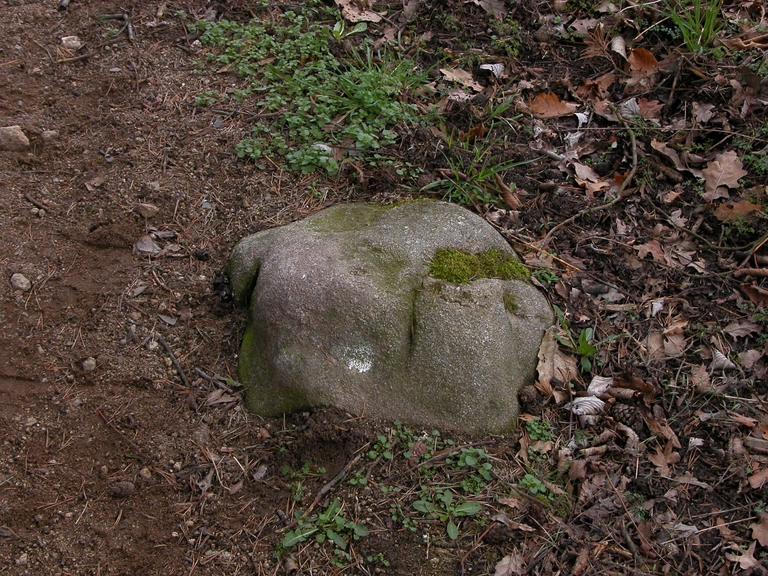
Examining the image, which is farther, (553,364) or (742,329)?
(742,329)

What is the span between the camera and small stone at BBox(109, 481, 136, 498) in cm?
235

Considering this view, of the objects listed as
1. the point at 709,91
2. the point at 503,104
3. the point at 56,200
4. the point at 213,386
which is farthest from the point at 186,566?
the point at 709,91

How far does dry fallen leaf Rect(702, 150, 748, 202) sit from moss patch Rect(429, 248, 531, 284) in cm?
116

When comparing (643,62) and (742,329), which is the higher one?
(643,62)

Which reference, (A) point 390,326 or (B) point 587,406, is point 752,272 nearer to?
(B) point 587,406

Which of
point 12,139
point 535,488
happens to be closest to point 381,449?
point 535,488

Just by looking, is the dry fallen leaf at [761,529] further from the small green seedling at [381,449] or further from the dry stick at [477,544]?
the small green seedling at [381,449]

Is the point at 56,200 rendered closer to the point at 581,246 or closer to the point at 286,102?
the point at 286,102

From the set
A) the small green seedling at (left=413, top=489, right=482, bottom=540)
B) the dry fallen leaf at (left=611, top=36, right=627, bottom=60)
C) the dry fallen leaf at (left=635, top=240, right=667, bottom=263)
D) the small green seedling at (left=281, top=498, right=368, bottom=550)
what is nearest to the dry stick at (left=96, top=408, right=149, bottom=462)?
the small green seedling at (left=281, top=498, right=368, bottom=550)

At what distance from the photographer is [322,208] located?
3244 millimetres

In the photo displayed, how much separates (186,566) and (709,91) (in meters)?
3.67

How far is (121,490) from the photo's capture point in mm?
2350

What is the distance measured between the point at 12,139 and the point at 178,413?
1.96 m

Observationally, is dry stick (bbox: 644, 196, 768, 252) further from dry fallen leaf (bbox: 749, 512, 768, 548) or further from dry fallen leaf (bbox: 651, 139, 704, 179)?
dry fallen leaf (bbox: 749, 512, 768, 548)
